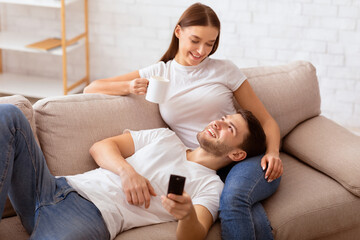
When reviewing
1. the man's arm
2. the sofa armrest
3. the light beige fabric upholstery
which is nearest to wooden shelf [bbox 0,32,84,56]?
the light beige fabric upholstery

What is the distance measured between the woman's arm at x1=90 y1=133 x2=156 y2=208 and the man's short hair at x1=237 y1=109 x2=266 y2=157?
45 cm

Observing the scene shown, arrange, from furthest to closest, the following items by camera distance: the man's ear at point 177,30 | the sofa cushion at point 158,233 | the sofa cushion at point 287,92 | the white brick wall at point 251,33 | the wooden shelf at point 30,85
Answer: the wooden shelf at point 30,85, the white brick wall at point 251,33, the sofa cushion at point 287,92, the man's ear at point 177,30, the sofa cushion at point 158,233

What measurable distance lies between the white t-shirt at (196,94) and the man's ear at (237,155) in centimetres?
23

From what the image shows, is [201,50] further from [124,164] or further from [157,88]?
[124,164]

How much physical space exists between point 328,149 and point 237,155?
1.65ft

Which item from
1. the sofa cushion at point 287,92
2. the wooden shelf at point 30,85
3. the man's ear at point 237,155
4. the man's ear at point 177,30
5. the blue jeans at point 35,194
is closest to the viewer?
the blue jeans at point 35,194

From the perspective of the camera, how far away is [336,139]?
2.27 m

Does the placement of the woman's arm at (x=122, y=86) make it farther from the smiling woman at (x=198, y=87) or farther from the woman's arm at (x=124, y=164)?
the woman's arm at (x=124, y=164)

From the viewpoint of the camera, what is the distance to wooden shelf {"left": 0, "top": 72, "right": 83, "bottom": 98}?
389cm

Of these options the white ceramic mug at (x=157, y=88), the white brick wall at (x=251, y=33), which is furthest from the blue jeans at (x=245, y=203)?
the white brick wall at (x=251, y=33)

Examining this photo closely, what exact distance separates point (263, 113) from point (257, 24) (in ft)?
5.65

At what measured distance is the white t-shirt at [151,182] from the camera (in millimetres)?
1733

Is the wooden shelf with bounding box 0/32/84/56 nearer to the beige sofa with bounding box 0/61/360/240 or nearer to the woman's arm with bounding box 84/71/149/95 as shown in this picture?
the woman's arm with bounding box 84/71/149/95

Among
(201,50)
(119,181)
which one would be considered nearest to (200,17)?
(201,50)
